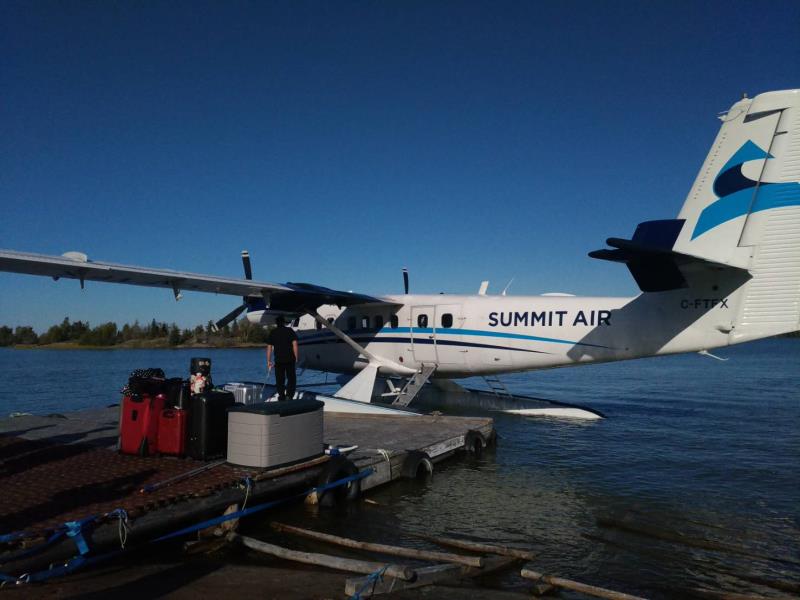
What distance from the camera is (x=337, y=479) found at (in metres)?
7.70

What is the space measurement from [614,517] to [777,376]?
29.9 m

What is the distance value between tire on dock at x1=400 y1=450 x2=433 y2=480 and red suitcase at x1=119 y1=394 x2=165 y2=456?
12.5 feet

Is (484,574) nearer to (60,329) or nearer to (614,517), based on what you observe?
(614,517)

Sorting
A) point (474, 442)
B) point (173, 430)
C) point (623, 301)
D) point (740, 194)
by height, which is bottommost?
point (474, 442)

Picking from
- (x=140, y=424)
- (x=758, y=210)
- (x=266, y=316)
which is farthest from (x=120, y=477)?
(x=758, y=210)

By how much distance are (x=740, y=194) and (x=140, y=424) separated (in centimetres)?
1074

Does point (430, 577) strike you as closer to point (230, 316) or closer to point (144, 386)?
point (144, 386)

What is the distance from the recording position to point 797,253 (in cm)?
987

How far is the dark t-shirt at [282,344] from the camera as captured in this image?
35.3 ft

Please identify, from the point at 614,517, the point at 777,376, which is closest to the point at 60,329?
the point at 777,376

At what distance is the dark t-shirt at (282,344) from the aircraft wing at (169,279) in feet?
10.9

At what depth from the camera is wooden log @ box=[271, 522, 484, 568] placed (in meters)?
5.61

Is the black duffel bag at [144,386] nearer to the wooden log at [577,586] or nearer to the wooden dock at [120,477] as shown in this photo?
the wooden dock at [120,477]

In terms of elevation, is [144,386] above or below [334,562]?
above
